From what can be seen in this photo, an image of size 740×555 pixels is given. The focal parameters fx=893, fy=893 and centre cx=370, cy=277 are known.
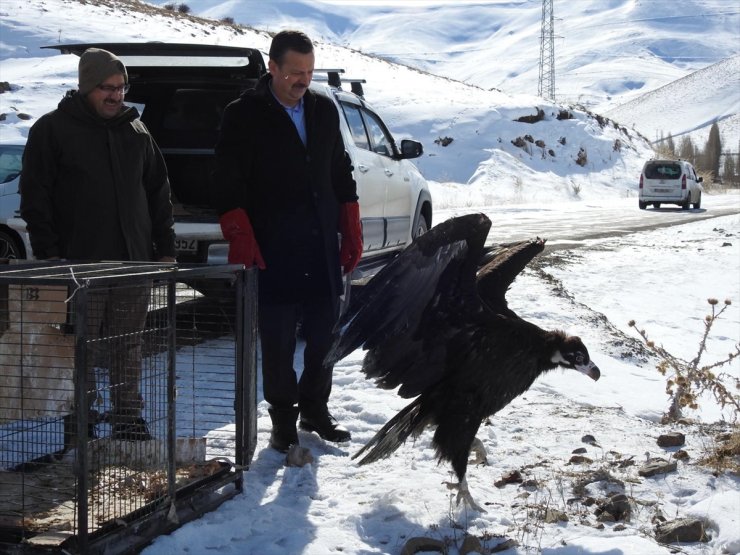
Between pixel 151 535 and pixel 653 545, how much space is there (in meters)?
2.01

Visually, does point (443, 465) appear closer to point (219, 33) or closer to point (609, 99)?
point (219, 33)

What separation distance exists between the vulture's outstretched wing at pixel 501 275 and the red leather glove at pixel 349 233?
26.9 inches

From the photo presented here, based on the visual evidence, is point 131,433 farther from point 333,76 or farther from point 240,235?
point 333,76

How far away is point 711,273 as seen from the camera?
13195 millimetres

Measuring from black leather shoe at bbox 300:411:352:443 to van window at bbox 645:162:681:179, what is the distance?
2404 centimetres

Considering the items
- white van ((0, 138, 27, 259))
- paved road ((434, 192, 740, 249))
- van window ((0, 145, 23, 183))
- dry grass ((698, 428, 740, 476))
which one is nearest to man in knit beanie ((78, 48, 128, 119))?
dry grass ((698, 428, 740, 476))

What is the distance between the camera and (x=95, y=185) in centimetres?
→ 446

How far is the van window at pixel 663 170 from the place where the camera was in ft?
88.2


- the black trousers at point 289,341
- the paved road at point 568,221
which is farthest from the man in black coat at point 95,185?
the paved road at point 568,221

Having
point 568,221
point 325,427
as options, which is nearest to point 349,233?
point 325,427

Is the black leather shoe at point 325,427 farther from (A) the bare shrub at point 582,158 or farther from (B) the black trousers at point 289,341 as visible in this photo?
(A) the bare shrub at point 582,158

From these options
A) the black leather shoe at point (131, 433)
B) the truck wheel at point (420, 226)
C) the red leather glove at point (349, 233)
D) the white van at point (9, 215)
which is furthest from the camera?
the truck wheel at point (420, 226)

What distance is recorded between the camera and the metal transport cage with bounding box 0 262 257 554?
317cm

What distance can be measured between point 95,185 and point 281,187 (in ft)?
3.03
